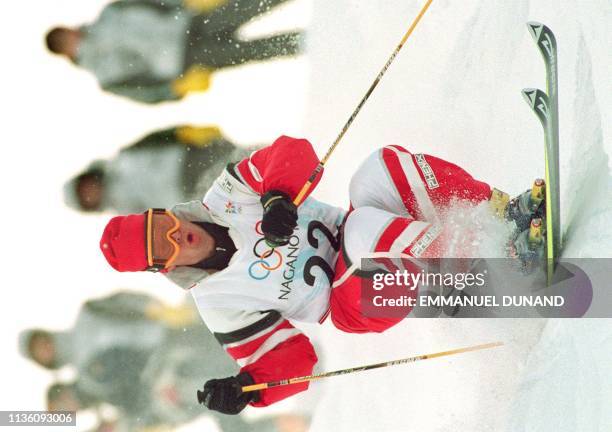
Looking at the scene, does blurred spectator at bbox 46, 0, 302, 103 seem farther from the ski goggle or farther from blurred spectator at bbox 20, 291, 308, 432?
the ski goggle

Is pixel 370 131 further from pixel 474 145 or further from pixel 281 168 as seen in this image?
pixel 281 168

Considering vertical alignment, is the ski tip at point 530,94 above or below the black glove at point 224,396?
above

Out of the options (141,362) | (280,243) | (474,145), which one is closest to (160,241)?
(280,243)

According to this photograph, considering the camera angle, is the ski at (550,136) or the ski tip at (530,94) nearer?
the ski at (550,136)

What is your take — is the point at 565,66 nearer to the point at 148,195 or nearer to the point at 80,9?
the point at 148,195

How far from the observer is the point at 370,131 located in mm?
2037

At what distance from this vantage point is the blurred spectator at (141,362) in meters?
1.98

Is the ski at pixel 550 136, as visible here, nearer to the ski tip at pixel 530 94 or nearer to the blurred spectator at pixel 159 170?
the ski tip at pixel 530 94

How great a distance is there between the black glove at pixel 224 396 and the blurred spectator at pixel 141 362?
699mm

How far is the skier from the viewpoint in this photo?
135 centimetres

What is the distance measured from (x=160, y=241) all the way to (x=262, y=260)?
26 cm

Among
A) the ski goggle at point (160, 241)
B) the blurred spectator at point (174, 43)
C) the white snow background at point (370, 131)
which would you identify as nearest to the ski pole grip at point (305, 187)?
the ski goggle at point (160, 241)

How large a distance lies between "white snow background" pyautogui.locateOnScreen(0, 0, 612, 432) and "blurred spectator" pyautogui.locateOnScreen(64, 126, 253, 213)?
0.14 ft

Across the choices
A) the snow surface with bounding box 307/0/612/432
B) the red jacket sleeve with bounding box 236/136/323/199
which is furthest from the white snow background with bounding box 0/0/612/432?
the red jacket sleeve with bounding box 236/136/323/199
